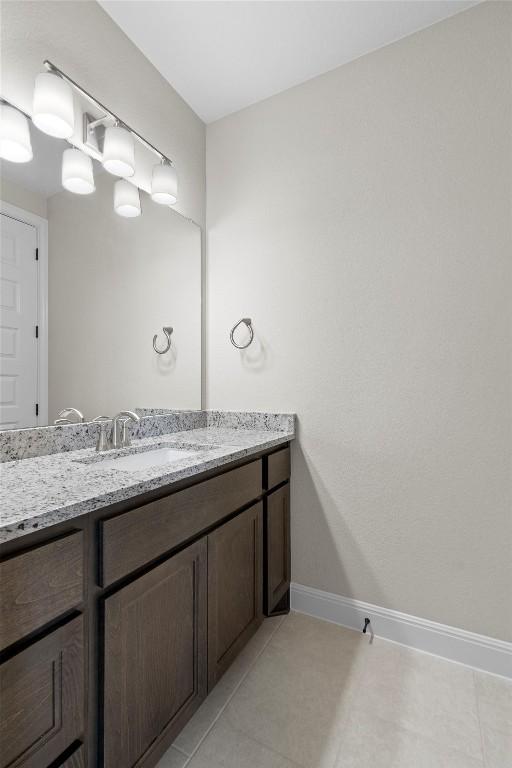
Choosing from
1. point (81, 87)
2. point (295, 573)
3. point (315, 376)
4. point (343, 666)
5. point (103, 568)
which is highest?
point (81, 87)

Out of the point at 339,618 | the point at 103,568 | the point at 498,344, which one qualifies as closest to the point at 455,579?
the point at 339,618

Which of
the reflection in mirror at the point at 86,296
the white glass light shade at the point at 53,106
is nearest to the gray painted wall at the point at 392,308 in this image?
the reflection in mirror at the point at 86,296

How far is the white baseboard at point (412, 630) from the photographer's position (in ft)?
4.75

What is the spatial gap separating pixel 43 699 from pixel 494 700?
149 cm

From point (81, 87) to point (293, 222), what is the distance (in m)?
1.02

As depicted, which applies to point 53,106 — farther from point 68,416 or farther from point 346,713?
point 346,713

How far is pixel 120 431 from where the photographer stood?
1.46m

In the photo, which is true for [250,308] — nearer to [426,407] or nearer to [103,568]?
[426,407]

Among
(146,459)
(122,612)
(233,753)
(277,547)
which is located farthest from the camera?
(277,547)

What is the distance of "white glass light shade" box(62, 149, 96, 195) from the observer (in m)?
1.35

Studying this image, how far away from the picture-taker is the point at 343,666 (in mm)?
1476

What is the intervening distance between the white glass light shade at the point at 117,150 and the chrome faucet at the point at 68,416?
974mm

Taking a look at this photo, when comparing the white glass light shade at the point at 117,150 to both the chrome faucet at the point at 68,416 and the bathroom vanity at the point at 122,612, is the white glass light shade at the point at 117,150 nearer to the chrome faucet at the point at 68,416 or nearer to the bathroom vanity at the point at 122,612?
the chrome faucet at the point at 68,416

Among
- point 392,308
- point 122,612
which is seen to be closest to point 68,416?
point 122,612
